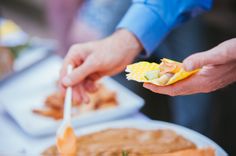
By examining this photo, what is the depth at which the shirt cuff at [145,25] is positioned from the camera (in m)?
0.93

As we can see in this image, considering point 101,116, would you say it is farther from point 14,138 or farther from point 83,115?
point 14,138

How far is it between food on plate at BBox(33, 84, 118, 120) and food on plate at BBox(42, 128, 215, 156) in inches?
6.0

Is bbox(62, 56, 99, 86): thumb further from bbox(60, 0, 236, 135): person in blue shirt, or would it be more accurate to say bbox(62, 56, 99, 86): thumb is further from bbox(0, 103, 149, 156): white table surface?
bbox(0, 103, 149, 156): white table surface

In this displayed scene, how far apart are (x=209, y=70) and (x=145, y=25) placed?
0.32m

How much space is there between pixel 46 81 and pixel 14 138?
0.30m

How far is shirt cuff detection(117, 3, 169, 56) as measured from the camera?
36.5 inches

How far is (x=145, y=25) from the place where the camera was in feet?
3.08

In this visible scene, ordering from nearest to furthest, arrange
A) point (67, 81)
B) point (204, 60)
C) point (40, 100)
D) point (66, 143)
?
point (204, 60)
point (66, 143)
point (67, 81)
point (40, 100)

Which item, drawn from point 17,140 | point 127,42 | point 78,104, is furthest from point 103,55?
point 17,140

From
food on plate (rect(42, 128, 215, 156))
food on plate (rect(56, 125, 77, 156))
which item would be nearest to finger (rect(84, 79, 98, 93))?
food on plate (rect(42, 128, 215, 156))

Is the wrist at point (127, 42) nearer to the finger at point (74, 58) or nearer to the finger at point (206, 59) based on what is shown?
the finger at point (74, 58)

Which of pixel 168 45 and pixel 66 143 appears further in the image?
pixel 168 45

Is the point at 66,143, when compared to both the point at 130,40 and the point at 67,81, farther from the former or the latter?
the point at 130,40

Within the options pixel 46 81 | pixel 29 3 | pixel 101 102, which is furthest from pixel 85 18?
pixel 29 3
